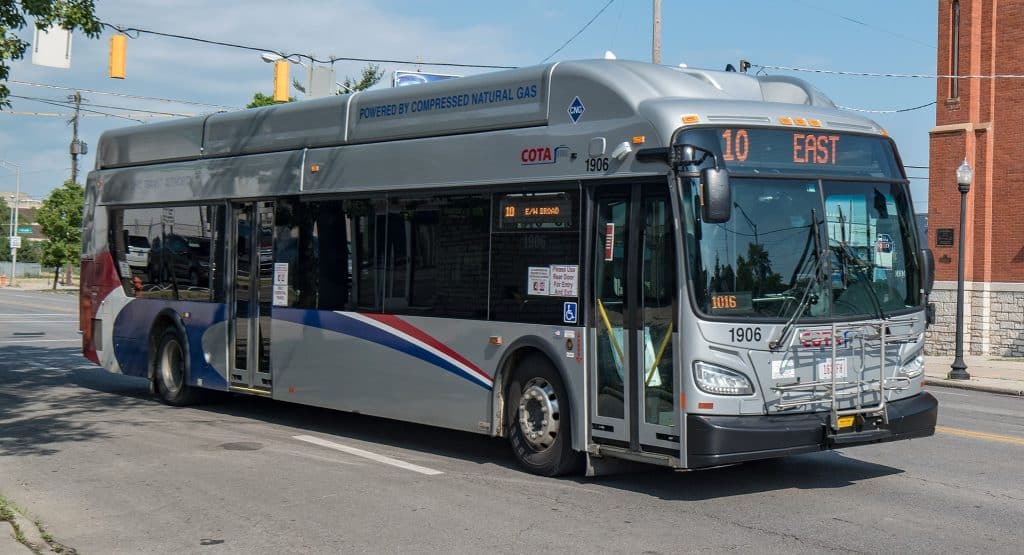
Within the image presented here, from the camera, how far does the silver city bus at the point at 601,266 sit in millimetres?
8406

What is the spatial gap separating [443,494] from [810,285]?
333cm

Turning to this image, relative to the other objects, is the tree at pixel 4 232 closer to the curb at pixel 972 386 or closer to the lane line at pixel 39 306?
the lane line at pixel 39 306

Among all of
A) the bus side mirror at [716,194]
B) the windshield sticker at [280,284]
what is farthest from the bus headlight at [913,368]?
the windshield sticker at [280,284]

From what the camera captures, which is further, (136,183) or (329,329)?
(136,183)

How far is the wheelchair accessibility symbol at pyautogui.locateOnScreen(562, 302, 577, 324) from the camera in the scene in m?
9.33

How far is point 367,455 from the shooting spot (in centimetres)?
1099

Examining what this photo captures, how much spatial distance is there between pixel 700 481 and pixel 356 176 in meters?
4.92

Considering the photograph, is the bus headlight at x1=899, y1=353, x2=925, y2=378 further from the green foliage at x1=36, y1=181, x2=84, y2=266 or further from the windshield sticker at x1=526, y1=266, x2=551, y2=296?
the green foliage at x1=36, y1=181, x2=84, y2=266

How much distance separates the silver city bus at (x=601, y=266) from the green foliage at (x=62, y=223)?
2316 inches

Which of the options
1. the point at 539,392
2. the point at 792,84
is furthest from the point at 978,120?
the point at 539,392

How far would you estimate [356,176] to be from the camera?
39.0ft

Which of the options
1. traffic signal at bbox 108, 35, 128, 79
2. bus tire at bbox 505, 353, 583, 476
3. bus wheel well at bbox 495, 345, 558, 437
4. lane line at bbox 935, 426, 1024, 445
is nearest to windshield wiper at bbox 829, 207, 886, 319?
bus tire at bbox 505, 353, 583, 476

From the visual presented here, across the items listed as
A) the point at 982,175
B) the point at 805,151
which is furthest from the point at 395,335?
the point at 982,175

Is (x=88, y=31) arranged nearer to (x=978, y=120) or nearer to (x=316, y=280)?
(x=316, y=280)
